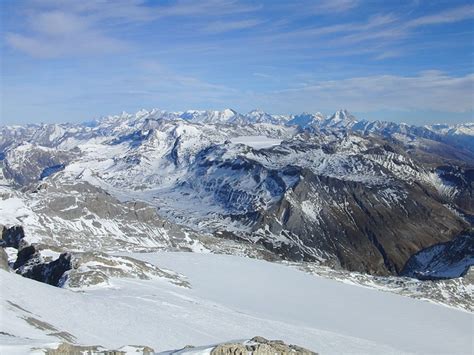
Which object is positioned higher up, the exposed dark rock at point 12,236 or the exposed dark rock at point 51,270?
the exposed dark rock at point 51,270

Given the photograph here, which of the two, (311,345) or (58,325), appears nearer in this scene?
(58,325)

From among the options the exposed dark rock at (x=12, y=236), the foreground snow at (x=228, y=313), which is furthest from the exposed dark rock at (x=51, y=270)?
the exposed dark rock at (x=12, y=236)

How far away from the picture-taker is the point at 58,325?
52875mm

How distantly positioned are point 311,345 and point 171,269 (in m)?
62.2

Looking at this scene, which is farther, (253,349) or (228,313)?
(228,313)

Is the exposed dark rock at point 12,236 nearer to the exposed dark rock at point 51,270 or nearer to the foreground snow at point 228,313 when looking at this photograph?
the foreground snow at point 228,313

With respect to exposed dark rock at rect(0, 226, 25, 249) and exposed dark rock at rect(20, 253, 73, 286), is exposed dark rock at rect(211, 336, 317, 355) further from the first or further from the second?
exposed dark rock at rect(0, 226, 25, 249)

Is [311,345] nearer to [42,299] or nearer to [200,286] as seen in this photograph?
[42,299]

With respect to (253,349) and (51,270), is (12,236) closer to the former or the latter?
(51,270)

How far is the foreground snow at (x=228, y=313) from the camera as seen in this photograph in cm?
5503

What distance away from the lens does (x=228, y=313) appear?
77938 mm

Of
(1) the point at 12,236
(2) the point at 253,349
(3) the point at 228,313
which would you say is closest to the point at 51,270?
(3) the point at 228,313

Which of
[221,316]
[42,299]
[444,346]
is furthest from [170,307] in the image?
[444,346]

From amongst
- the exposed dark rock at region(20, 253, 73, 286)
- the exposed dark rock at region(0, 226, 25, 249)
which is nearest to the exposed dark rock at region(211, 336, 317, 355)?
the exposed dark rock at region(20, 253, 73, 286)
